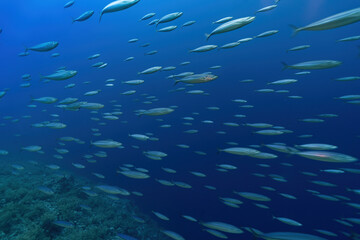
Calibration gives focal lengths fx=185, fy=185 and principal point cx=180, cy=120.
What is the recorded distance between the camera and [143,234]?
352 inches

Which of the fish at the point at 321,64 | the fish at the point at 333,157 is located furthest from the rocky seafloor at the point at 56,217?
the fish at the point at 321,64

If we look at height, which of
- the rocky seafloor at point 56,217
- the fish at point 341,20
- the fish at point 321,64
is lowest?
the rocky seafloor at point 56,217

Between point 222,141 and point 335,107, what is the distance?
16.7 meters

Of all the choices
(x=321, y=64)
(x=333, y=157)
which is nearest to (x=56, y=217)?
(x=333, y=157)

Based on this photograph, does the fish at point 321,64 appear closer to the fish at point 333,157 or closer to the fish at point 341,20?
the fish at point 341,20

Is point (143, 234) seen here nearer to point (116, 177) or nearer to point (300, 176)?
point (116, 177)

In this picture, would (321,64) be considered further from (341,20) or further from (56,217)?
(56,217)

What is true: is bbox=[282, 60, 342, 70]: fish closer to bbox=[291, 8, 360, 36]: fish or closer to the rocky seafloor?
bbox=[291, 8, 360, 36]: fish

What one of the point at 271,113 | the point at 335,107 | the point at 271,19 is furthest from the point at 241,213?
the point at 271,19

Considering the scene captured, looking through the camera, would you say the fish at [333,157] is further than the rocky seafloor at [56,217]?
No

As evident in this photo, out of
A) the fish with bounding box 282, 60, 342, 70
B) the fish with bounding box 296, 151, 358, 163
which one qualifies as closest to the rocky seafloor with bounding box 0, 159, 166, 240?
the fish with bounding box 296, 151, 358, 163

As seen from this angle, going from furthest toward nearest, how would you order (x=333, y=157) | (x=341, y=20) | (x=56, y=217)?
1. (x=56, y=217)
2. (x=333, y=157)
3. (x=341, y=20)

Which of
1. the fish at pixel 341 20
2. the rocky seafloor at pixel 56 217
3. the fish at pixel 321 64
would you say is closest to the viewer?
the fish at pixel 341 20

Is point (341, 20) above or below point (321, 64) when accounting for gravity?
above
